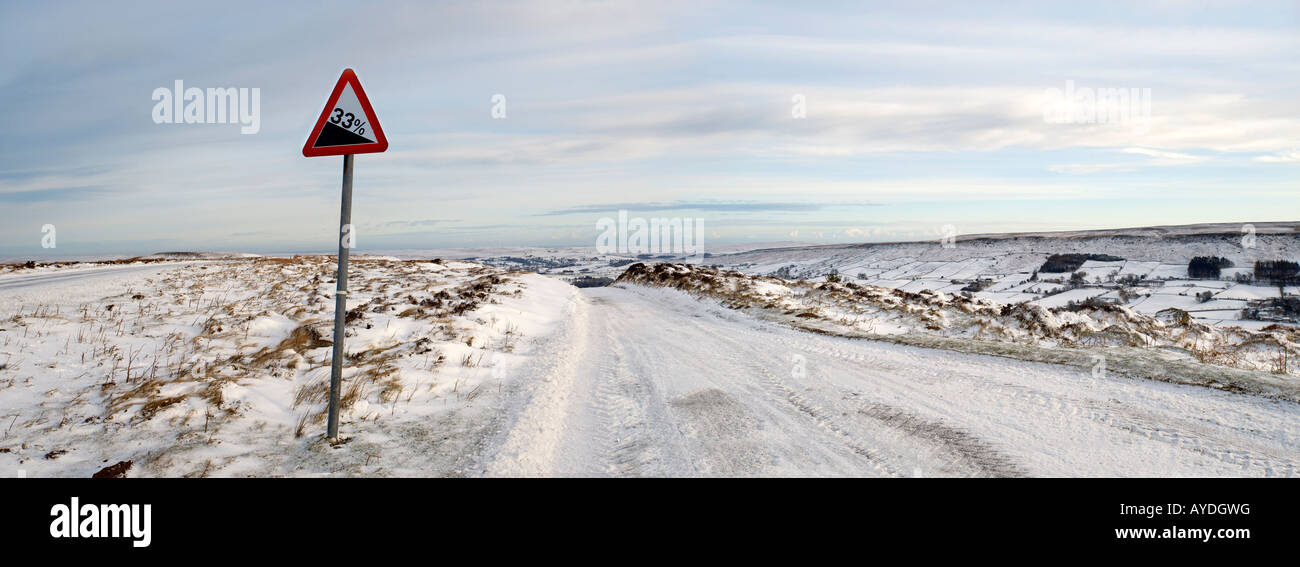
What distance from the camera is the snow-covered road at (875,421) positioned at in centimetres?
534

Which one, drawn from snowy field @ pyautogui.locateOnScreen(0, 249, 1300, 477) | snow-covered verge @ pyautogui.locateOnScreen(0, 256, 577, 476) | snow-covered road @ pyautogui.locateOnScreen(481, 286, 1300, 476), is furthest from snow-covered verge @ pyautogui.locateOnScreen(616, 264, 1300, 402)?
snow-covered verge @ pyautogui.locateOnScreen(0, 256, 577, 476)

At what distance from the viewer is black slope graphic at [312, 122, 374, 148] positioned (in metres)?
5.74

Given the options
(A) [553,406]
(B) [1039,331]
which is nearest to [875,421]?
(A) [553,406]

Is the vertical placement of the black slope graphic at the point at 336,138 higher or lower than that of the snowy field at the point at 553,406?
higher

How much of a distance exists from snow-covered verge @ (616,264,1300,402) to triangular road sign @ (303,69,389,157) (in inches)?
474

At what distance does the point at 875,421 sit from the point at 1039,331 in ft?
46.3

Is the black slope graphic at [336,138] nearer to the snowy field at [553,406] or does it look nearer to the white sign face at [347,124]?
the white sign face at [347,124]

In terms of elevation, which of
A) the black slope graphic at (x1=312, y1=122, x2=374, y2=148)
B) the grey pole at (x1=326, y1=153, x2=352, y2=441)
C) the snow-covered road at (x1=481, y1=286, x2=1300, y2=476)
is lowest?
the snow-covered road at (x1=481, y1=286, x2=1300, y2=476)

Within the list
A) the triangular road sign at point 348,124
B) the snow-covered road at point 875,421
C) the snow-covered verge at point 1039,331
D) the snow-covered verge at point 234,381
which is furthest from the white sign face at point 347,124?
the snow-covered verge at point 1039,331

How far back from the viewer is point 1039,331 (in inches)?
675

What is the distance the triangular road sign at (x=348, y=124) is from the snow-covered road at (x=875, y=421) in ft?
11.9

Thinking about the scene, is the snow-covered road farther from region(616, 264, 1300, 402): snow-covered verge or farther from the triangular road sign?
the triangular road sign
